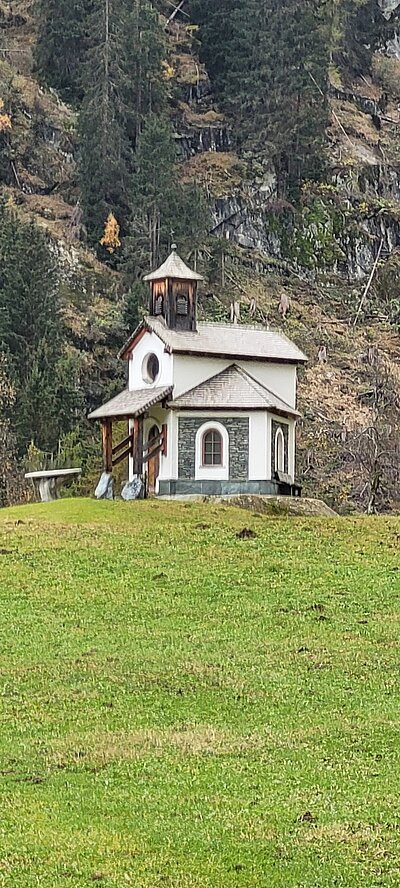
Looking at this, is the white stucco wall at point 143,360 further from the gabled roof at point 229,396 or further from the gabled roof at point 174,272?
the gabled roof at point 174,272

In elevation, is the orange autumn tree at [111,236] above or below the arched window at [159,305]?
above

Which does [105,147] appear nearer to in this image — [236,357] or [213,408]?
[236,357]

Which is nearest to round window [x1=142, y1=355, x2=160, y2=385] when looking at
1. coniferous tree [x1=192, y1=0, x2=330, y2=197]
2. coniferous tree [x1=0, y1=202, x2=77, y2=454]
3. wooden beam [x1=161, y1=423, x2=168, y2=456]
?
wooden beam [x1=161, y1=423, x2=168, y2=456]

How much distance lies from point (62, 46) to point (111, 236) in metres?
17.0

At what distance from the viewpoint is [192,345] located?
39469 millimetres

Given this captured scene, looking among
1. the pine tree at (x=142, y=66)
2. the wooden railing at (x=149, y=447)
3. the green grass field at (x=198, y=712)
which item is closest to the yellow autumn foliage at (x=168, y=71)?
the pine tree at (x=142, y=66)

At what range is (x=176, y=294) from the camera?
4106 centimetres

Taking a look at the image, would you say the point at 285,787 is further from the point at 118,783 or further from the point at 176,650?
the point at 176,650

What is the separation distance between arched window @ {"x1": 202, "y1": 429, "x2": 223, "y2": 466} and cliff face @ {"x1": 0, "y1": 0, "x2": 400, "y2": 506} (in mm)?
13562

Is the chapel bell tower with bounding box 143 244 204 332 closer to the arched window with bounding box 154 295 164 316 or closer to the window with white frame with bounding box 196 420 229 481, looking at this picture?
the arched window with bounding box 154 295 164 316

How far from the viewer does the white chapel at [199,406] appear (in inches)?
1501

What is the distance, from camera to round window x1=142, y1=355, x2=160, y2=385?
1593 inches

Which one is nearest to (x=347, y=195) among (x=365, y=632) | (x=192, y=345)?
(x=192, y=345)

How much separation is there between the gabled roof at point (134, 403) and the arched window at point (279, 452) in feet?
12.7
